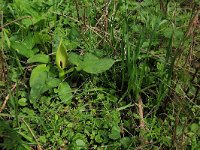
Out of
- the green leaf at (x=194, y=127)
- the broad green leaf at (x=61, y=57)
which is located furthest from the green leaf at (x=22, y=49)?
the green leaf at (x=194, y=127)

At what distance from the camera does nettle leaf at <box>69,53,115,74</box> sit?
179 centimetres

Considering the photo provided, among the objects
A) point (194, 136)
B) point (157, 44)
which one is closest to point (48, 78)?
point (157, 44)

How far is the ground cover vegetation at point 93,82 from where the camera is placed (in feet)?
5.43

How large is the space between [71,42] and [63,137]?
22.1 inches

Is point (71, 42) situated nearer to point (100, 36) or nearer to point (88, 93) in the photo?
point (100, 36)

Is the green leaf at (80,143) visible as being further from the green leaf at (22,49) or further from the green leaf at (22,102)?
the green leaf at (22,49)

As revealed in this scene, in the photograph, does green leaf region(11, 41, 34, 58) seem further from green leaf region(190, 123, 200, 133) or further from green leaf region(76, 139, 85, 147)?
green leaf region(190, 123, 200, 133)

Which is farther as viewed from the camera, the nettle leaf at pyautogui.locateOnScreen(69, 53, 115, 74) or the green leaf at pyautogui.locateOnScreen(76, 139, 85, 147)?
the nettle leaf at pyautogui.locateOnScreen(69, 53, 115, 74)

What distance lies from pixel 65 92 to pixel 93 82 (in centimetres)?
15

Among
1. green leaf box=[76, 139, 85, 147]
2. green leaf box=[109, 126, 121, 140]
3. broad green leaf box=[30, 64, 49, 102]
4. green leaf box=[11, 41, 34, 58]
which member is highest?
green leaf box=[11, 41, 34, 58]

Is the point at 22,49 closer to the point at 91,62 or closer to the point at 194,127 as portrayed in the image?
the point at 91,62

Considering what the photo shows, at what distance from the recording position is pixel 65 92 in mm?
1802

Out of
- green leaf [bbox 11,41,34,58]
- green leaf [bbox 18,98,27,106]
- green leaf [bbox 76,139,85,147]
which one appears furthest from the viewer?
green leaf [bbox 11,41,34,58]

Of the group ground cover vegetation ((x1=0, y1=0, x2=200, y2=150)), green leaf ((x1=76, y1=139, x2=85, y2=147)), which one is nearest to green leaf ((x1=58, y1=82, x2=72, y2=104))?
ground cover vegetation ((x1=0, y1=0, x2=200, y2=150))
